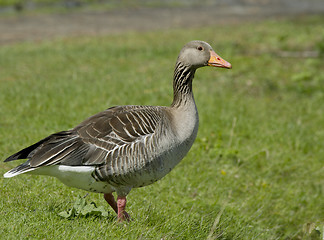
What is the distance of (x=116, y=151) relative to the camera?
468 cm

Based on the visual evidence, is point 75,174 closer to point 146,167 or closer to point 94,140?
point 94,140

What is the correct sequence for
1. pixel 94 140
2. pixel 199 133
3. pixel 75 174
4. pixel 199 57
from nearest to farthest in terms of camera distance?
pixel 75 174
pixel 94 140
pixel 199 57
pixel 199 133

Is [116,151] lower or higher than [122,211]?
higher

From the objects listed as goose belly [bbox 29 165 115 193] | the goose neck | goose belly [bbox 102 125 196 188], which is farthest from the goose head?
goose belly [bbox 29 165 115 193]

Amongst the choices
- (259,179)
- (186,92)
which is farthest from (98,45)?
(186,92)

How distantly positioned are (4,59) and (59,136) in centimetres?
847

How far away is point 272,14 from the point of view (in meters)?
26.8

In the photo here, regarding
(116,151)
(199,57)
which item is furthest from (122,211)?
(199,57)

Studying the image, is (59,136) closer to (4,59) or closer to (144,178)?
(144,178)

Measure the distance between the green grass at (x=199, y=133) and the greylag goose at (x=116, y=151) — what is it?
1.32 ft

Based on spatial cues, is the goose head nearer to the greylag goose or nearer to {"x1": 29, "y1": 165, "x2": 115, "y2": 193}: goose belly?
the greylag goose

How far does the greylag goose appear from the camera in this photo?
4.60 m

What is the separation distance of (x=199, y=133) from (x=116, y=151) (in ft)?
12.0

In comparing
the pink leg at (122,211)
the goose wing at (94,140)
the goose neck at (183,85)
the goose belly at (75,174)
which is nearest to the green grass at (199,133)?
the pink leg at (122,211)
